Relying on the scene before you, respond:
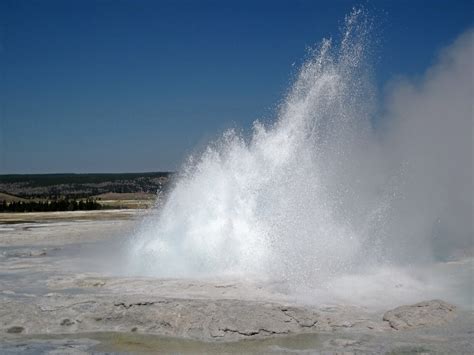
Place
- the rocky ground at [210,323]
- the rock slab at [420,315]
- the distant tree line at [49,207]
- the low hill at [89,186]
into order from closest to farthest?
1. the rocky ground at [210,323]
2. the rock slab at [420,315]
3. the distant tree line at [49,207]
4. the low hill at [89,186]

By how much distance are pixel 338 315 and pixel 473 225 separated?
8.28 meters

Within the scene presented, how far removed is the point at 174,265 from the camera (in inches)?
400

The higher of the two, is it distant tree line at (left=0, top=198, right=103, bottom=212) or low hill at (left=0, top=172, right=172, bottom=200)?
low hill at (left=0, top=172, right=172, bottom=200)

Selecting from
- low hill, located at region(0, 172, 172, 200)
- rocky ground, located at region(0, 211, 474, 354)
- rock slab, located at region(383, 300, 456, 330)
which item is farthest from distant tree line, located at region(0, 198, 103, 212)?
low hill, located at region(0, 172, 172, 200)

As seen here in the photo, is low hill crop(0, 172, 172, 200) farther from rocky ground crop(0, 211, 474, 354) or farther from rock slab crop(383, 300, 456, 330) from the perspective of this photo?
rock slab crop(383, 300, 456, 330)

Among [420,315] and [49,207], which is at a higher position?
[49,207]

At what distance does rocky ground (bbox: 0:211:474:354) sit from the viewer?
5930 mm

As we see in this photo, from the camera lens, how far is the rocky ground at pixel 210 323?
5.93m

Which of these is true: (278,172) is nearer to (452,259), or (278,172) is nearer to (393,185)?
(452,259)

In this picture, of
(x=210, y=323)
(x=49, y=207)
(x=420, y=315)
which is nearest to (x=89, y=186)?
(x=49, y=207)

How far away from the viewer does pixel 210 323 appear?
21.3 ft

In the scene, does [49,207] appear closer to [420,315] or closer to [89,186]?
[420,315]

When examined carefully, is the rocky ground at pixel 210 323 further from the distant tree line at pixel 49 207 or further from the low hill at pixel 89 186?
the low hill at pixel 89 186

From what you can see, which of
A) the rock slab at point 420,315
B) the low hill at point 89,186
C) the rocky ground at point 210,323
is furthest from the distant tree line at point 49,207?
the low hill at point 89,186
